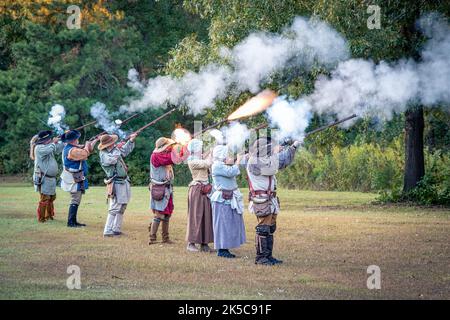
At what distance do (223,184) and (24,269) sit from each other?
3.27 meters

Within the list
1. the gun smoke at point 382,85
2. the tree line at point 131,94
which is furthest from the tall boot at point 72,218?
the tree line at point 131,94

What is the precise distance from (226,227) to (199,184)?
1256 mm

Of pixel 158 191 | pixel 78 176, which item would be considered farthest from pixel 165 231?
pixel 78 176

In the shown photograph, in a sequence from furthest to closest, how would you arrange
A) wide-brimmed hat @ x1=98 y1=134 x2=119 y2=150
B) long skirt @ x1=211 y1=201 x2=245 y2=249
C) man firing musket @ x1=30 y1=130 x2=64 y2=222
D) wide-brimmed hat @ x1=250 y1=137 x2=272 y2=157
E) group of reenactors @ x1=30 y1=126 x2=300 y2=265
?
man firing musket @ x1=30 y1=130 x2=64 y2=222 → wide-brimmed hat @ x1=98 y1=134 x2=119 y2=150 → long skirt @ x1=211 y1=201 x2=245 y2=249 → wide-brimmed hat @ x1=250 y1=137 x2=272 y2=157 → group of reenactors @ x1=30 y1=126 x2=300 y2=265

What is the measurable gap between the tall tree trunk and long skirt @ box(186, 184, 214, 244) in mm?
10618

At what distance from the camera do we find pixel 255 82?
70.6 feet

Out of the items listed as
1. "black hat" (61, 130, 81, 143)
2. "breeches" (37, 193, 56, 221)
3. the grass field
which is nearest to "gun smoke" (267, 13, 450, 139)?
the grass field

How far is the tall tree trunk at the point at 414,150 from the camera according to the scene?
24.5 metres

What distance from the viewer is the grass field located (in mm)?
10930

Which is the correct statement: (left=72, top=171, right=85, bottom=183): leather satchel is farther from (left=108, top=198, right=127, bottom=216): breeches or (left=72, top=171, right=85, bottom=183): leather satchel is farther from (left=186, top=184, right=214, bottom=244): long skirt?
(left=186, top=184, right=214, bottom=244): long skirt

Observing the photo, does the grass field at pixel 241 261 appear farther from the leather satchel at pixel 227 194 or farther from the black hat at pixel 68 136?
the black hat at pixel 68 136

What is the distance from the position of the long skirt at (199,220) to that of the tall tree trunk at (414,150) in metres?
10.6

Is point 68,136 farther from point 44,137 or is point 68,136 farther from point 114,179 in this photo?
point 114,179

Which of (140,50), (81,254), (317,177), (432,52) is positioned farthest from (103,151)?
(140,50)
